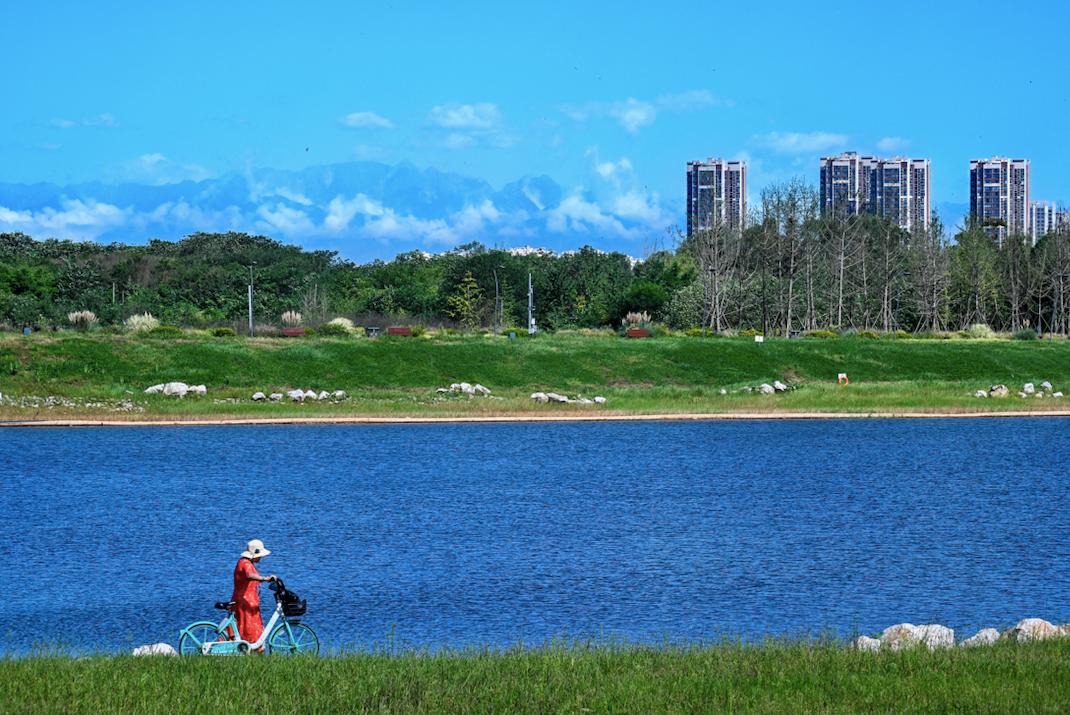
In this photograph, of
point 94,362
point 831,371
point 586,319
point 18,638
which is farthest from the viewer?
point 586,319

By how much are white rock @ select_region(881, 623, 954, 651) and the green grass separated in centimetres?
74

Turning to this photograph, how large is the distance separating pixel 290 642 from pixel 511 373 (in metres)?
54.1

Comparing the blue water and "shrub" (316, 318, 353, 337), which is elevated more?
"shrub" (316, 318, 353, 337)

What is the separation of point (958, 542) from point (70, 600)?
17.4m

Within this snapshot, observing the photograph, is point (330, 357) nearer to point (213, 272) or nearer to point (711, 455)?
point (711, 455)

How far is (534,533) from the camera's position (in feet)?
101

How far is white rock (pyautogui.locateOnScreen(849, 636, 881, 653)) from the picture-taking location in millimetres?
15961

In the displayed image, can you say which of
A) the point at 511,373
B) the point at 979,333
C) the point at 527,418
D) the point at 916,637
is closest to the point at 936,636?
the point at 916,637

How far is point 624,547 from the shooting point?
28922 mm

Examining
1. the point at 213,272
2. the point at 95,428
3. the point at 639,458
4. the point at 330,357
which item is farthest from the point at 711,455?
the point at 213,272

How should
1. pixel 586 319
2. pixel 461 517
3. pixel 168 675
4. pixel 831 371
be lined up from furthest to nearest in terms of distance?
1. pixel 586 319
2. pixel 831 371
3. pixel 461 517
4. pixel 168 675

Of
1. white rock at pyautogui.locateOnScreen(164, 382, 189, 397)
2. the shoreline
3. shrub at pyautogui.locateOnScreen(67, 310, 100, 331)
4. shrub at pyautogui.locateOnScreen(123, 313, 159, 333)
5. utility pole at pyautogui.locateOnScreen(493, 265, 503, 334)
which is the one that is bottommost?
the shoreline

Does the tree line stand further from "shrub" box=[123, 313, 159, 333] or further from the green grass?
the green grass

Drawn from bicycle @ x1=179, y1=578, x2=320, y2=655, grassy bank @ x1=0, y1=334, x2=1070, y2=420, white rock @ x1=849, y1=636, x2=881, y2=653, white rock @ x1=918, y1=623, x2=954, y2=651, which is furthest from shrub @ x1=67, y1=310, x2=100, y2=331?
white rock @ x1=849, y1=636, x2=881, y2=653
